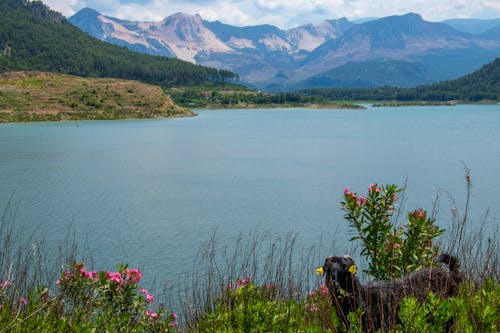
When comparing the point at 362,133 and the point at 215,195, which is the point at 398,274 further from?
the point at 362,133

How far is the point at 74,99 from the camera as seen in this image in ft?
447

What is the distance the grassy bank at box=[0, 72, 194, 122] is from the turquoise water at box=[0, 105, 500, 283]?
28.4 meters

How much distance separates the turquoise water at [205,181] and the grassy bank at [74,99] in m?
28.4

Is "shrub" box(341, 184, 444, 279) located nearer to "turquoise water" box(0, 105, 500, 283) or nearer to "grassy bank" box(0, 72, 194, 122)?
"turquoise water" box(0, 105, 500, 283)

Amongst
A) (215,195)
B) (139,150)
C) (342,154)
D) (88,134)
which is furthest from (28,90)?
(215,195)

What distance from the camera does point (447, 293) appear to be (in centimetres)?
888

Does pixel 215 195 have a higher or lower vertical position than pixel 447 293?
lower

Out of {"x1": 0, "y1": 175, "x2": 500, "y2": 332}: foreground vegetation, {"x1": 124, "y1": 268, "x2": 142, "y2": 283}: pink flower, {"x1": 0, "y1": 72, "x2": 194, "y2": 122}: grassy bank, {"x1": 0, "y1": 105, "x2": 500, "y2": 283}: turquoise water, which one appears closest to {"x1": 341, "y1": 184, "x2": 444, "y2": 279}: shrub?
{"x1": 0, "y1": 175, "x2": 500, "y2": 332}: foreground vegetation

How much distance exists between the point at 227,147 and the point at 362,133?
3149 cm

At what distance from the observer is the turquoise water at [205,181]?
A: 96.7 ft

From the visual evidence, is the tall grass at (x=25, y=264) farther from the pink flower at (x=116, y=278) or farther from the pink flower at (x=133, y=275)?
the pink flower at (x=133, y=275)

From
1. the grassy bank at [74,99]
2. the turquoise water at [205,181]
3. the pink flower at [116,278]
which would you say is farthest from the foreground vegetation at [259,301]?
the grassy bank at [74,99]

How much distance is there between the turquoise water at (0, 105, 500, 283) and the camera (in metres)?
29.5

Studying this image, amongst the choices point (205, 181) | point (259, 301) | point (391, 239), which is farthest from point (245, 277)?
point (205, 181)
